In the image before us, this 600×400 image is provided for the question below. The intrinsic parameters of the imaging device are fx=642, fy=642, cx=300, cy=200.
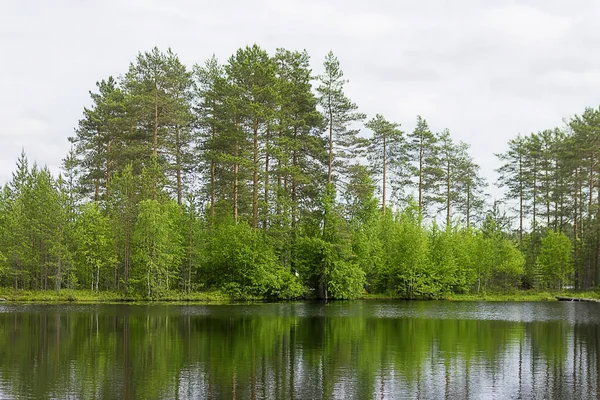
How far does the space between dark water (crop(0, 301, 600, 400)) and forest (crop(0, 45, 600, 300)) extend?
64.0 ft

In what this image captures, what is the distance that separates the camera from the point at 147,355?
25.3 metres

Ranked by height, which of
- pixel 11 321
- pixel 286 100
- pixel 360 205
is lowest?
pixel 11 321

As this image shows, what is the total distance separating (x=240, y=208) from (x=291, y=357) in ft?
148

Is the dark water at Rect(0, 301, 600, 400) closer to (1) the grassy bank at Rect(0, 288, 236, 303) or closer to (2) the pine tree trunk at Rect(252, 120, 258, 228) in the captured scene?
(1) the grassy bank at Rect(0, 288, 236, 303)

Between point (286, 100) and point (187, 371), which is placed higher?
point (286, 100)

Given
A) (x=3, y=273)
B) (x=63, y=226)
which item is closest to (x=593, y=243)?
(x=63, y=226)

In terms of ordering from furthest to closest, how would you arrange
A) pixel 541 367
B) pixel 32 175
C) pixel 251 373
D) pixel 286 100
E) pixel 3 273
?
pixel 32 175, pixel 286 100, pixel 3 273, pixel 541 367, pixel 251 373

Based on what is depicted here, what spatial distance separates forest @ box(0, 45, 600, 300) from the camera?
63469 mm

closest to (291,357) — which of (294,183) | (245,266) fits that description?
(245,266)

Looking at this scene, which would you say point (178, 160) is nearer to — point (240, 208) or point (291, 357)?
point (240, 208)

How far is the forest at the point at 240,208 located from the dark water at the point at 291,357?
19.5 metres

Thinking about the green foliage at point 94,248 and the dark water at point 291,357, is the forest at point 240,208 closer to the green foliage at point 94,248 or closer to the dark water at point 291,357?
the green foliage at point 94,248

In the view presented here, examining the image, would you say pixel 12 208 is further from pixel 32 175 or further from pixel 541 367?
pixel 541 367

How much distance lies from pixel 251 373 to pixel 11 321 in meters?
23.1
